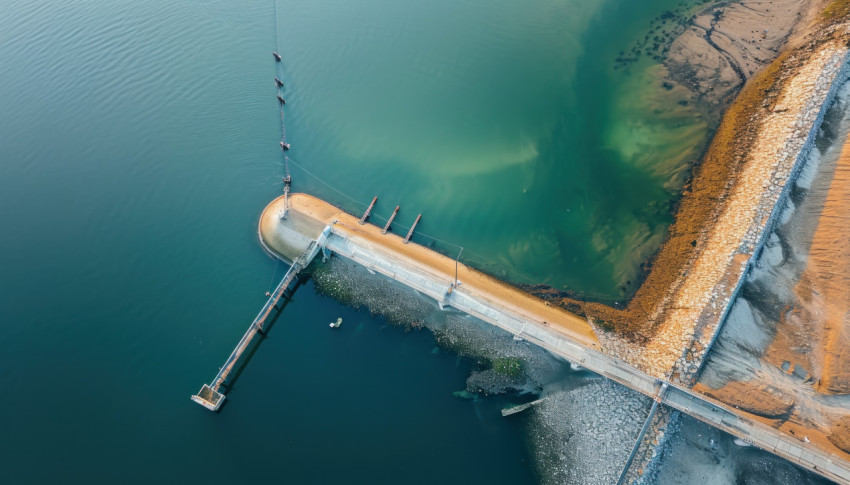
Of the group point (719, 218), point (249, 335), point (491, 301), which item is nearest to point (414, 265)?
point (491, 301)

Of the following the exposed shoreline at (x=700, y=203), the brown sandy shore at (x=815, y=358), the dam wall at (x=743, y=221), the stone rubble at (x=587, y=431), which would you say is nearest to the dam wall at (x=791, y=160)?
the dam wall at (x=743, y=221)

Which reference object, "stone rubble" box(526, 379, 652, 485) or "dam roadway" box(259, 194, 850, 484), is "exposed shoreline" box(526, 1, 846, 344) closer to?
"dam roadway" box(259, 194, 850, 484)

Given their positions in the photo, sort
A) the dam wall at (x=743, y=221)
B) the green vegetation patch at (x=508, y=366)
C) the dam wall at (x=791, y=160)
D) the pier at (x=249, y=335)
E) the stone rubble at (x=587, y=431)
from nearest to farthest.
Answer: the stone rubble at (x=587, y=431)
the dam wall at (x=743, y=221)
the dam wall at (x=791, y=160)
the pier at (x=249, y=335)
the green vegetation patch at (x=508, y=366)

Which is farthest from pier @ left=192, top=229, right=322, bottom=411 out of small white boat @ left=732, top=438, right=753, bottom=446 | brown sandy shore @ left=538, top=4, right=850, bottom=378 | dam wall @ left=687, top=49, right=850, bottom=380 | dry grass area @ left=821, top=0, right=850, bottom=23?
dry grass area @ left=821, top=0, right=850, bottom=23

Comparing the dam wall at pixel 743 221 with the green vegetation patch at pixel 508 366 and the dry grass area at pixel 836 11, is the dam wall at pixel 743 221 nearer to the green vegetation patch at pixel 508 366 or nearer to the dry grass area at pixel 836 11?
the dry grass area at pixel 836 11

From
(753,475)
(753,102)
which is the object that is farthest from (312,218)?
(753,102)

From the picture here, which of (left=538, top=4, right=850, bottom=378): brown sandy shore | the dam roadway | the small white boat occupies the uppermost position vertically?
(left=538, top=4, right=850, bottom=378): brown sandy shore

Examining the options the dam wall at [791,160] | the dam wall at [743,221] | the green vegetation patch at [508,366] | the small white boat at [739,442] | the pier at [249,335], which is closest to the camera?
the small white boat at [739,442]

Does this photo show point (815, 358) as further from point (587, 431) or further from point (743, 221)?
point (587, 431)

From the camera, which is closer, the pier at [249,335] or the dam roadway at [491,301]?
the dam roadway at [491,301]
